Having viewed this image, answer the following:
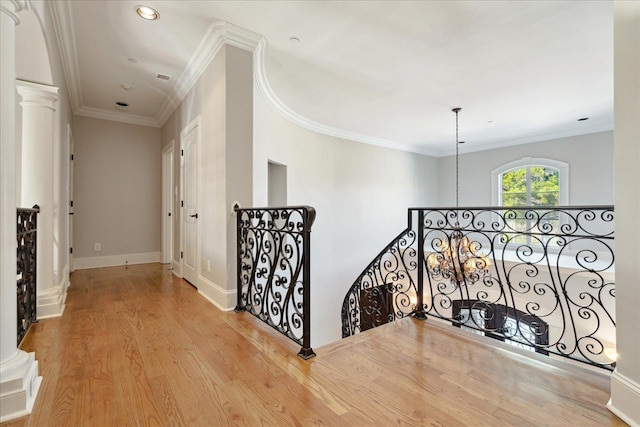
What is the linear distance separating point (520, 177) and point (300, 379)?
295 inches

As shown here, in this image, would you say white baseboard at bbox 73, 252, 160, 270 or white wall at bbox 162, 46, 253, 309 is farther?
white baseboard at bbox 73, 252, 160, 270

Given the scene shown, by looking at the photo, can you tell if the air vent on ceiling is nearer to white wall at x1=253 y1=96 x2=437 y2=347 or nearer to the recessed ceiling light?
white wall at x1=253 y1=96 x2=437 y2=347

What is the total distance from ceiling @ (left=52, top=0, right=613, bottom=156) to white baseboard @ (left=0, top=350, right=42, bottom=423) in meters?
2.66

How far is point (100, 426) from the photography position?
1368 millimetres

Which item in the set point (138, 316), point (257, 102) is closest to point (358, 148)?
point (257, 102)

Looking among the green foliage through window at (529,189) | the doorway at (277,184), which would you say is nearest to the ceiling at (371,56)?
the doorway at (277,184)

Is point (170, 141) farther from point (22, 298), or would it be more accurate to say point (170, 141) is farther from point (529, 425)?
point (529, 425)

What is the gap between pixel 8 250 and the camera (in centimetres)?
146

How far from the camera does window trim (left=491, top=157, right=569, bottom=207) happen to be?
20.9 ft

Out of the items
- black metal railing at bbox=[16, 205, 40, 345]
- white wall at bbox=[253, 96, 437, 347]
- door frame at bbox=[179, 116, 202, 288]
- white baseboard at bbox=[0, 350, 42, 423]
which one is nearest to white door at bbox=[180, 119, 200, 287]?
door frame at bbox=[179, 116, 202, 288]

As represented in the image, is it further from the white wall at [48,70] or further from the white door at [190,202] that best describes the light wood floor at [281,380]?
the white door at [190,202]

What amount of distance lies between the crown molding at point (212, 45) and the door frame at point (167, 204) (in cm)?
164

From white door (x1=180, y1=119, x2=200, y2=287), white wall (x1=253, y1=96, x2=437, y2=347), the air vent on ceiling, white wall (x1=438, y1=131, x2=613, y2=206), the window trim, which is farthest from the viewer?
the window trim

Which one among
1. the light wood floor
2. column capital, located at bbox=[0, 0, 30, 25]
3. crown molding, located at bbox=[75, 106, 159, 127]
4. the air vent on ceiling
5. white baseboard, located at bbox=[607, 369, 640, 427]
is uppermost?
the air vent on ceiling
